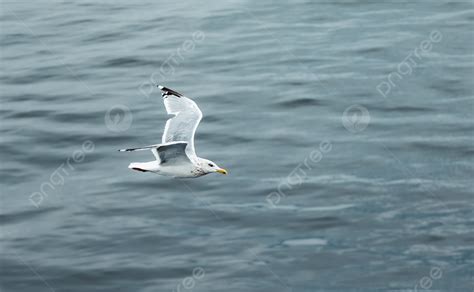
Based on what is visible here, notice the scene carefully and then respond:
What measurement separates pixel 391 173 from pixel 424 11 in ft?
44.9

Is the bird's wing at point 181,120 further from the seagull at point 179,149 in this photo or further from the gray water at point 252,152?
the gray water at point 252,152

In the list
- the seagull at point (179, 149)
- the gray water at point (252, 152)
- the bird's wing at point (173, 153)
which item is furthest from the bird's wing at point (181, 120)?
the gray water at point (252, 152)

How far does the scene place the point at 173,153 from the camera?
17.7m

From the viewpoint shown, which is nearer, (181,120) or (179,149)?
(179,149)

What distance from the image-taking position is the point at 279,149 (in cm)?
2669

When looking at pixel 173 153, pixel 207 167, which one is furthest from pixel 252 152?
pixel 173 153

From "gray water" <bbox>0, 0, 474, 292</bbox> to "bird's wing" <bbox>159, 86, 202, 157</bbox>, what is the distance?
431cm

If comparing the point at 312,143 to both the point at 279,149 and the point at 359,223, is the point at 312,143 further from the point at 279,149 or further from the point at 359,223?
the point at 359,223

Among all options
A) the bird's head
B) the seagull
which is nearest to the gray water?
the bird's head

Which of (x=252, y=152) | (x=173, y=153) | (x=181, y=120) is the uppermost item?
(x=252, y=152)

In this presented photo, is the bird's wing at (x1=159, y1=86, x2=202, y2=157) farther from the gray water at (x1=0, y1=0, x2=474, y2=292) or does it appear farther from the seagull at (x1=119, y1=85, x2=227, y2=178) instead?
the gray water at (x1=0, y1=0, x2=474, y2=292)

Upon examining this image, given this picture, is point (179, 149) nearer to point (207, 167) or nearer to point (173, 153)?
point (173, 153)

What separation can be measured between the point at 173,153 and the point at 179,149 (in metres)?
0.15

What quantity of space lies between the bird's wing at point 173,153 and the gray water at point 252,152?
4.26m
